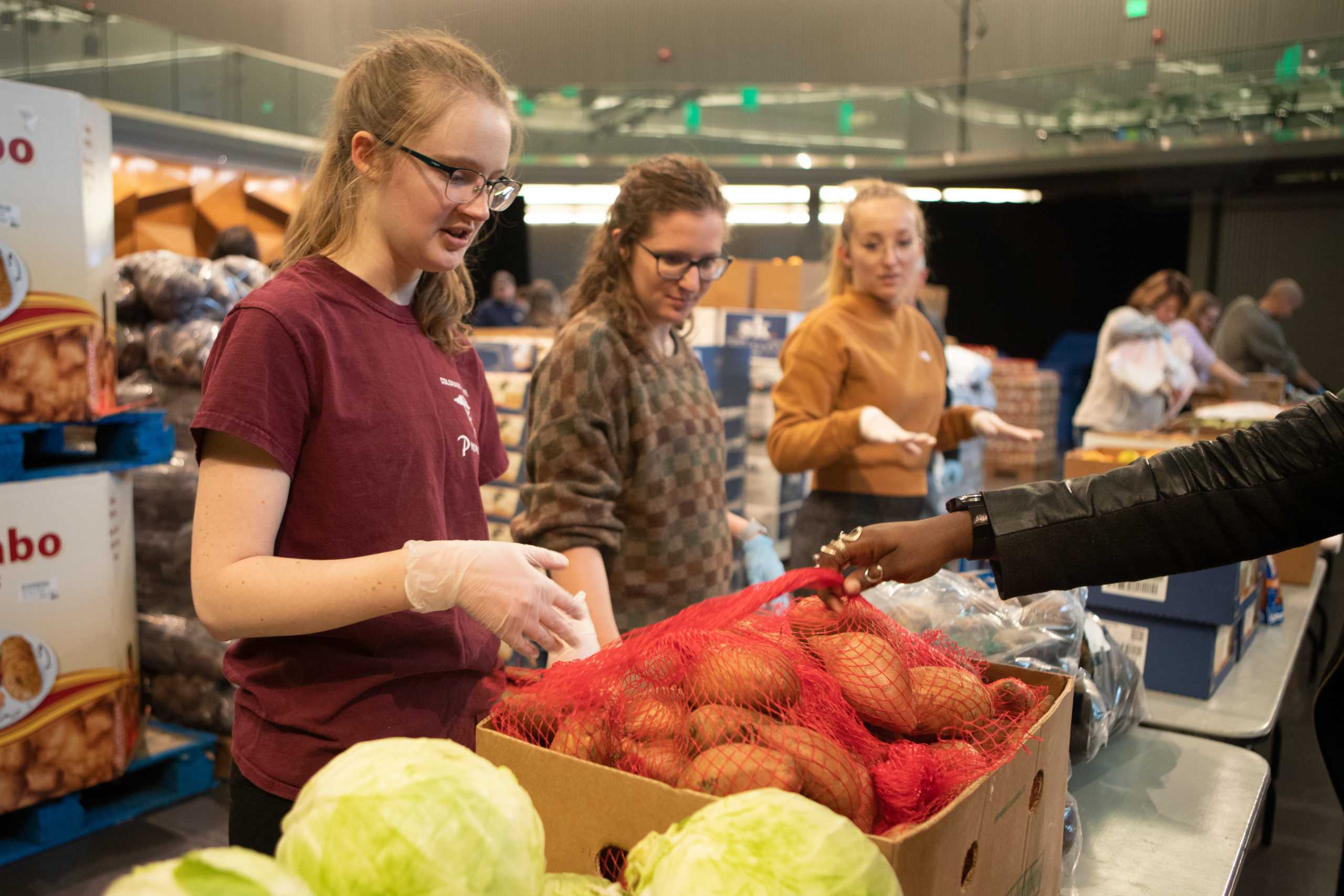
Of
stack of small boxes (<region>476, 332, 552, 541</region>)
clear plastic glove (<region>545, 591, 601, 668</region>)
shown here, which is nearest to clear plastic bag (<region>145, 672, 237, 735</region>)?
stack of small boxes (<region>476, 332, 552, 541</region>)

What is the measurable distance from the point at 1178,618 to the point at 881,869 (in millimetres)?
1827

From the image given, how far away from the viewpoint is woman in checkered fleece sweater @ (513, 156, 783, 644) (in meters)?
1.78

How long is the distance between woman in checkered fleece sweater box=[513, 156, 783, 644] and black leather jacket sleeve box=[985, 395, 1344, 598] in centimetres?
73

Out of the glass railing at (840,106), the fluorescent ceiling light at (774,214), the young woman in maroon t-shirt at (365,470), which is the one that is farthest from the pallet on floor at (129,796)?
the fluorescent ceiling light at (774,214)

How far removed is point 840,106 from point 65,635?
1239 centimetres

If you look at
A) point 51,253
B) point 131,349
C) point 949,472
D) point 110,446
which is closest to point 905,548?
point 949,472

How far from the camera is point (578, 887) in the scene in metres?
0.81

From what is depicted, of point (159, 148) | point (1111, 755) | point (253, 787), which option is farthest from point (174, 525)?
point (159, 148)

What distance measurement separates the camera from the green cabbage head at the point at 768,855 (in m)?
0.67

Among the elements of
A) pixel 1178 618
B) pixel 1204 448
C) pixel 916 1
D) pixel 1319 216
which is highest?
pixel 916 1

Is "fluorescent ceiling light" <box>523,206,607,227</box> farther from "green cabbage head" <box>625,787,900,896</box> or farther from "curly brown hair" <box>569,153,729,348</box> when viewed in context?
"green cabbage head" <box>625,787,900,896</box>

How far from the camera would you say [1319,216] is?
13148 mm

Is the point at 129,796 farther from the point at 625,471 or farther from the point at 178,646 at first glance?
the point at 625,471

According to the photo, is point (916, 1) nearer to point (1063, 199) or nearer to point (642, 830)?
point (1063, 199)
